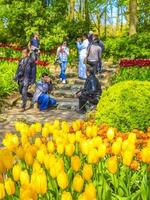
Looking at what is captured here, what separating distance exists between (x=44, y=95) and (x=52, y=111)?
509mm

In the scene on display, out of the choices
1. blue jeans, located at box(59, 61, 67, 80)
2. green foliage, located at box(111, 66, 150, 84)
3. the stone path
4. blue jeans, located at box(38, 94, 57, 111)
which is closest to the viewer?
the stone path

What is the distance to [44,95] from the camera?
1490 cm

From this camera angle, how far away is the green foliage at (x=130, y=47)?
22.9 meters

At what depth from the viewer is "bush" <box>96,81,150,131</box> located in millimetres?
8680

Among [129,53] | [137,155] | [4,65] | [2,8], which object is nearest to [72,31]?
[2,8]

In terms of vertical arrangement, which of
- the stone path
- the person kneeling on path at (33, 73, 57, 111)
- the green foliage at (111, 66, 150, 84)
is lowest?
the stone path

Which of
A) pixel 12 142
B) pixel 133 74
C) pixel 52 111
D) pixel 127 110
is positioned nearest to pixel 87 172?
pixel 12 142

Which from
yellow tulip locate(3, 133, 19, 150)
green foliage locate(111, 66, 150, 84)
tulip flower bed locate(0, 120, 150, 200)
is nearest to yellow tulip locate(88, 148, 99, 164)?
tulip flower bed locate(0, 120, 150, 200)

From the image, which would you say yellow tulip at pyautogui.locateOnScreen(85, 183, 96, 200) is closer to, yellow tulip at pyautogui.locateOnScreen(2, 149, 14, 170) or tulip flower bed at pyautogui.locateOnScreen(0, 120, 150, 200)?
tulip flower bed at pyautogui.locateOnScreen(0, 120, 150, 200)

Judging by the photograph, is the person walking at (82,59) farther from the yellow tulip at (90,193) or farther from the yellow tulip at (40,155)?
the yellow tulip at (90,193)

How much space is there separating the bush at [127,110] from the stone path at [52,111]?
10.2ft

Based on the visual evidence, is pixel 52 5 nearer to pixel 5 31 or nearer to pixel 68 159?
pixel 5 31

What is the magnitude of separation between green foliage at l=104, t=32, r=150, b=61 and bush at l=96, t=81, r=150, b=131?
13.6 m

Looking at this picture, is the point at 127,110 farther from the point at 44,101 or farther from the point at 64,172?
the point at 44,101
